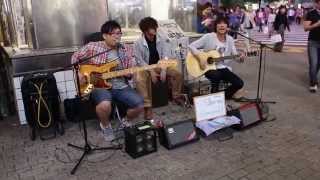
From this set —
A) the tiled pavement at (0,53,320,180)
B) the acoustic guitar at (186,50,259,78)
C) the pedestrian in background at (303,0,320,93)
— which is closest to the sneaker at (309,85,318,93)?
the pedestrian in background at (303,0,320,93)

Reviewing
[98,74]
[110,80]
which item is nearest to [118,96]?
[110,80]

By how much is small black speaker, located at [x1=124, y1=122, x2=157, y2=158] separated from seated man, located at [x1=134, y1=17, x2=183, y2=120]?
0.89 m

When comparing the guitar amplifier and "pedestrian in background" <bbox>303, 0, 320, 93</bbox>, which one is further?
"pedestrian in background" <bbox>303, 0, 320, 93</bbox>

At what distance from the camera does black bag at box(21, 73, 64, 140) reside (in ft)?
11.7

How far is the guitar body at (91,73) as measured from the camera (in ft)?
10.8

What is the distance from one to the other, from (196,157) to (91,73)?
1.38 m

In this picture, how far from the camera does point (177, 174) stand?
282 centimetres

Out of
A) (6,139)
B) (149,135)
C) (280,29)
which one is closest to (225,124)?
(149,135)

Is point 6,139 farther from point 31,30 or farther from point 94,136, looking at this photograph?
point 31,30

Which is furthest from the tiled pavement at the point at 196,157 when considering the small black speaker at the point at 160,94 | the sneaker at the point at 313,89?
the sneaker at the point at 313,89

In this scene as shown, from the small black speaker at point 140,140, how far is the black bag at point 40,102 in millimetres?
1099

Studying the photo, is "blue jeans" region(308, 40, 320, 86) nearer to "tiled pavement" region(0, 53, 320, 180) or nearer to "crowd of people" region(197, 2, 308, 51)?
"crowd of people" region(197, 2, 308, 51)

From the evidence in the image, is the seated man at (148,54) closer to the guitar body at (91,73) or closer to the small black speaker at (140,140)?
the guitar body at (91,73)

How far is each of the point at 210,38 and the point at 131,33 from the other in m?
1.61
